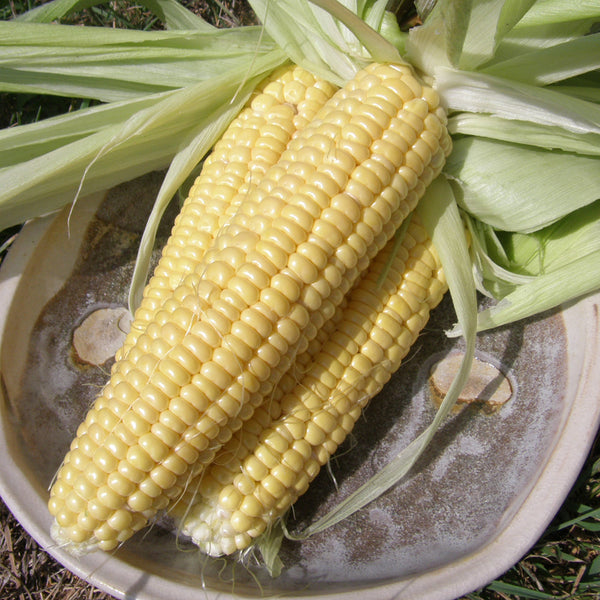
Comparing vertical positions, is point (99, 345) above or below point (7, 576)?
above

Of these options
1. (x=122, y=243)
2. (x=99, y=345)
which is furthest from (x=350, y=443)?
(x=122, y=243)

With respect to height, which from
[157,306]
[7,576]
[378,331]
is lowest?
[7,576]

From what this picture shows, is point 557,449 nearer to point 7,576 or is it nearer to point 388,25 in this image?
point 388,25

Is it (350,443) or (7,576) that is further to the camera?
(7,576)

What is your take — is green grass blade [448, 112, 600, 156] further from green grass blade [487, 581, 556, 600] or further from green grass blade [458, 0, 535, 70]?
green grass blade [487, 581, 556, 600]

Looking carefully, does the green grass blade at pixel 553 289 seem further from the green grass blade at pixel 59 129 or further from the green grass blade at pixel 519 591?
the green grass blade at pixel 59 129

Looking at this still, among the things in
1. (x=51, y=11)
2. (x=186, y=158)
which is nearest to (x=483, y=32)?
(x=186, y=158)

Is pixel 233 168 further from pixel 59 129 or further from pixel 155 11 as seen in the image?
pixel 155 11

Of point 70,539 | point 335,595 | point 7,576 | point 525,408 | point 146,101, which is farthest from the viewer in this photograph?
point 7,576
